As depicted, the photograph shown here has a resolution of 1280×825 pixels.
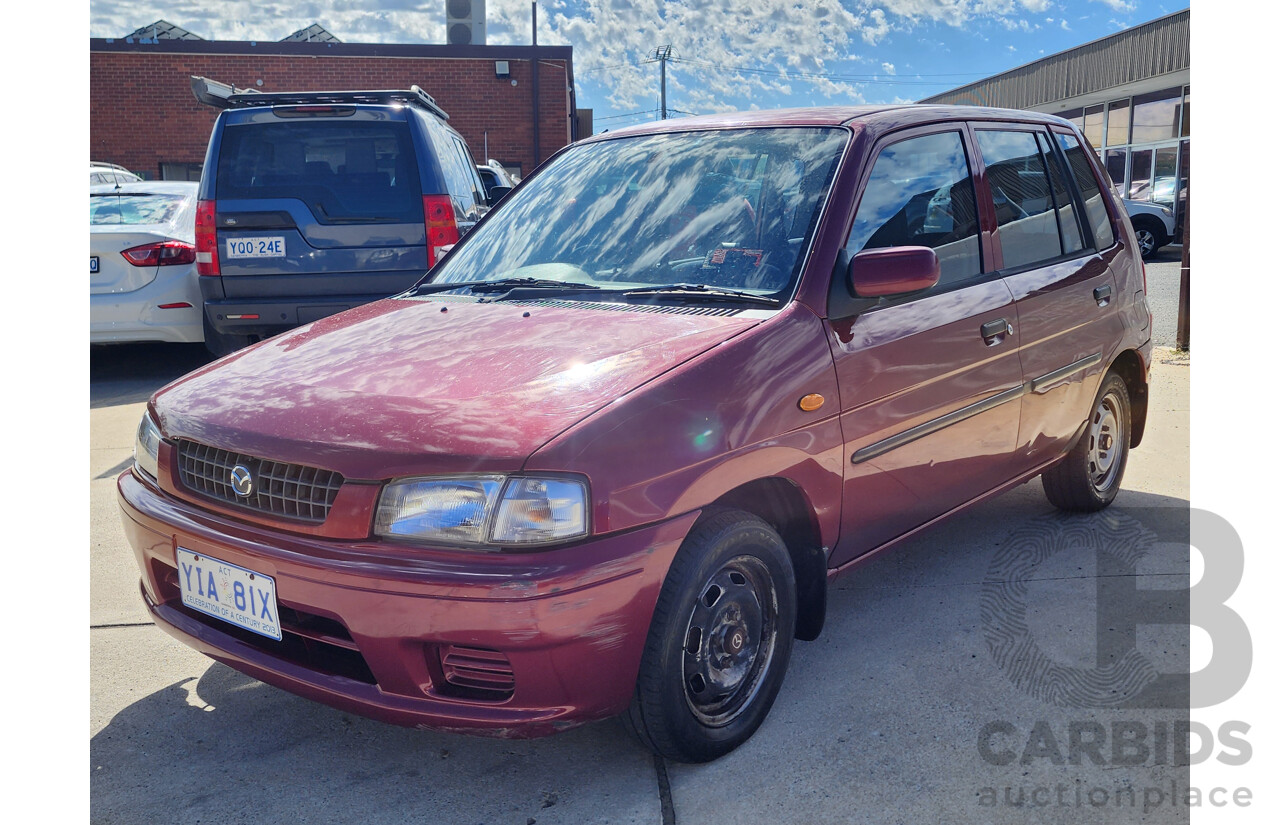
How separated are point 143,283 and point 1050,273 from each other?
6.63 meters

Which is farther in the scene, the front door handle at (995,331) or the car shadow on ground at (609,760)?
the front door handle at (995,331)

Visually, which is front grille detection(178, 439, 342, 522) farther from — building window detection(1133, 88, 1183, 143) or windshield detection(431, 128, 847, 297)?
building window detection(1133, 88, 1183, 143)

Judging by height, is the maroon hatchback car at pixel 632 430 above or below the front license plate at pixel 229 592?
above

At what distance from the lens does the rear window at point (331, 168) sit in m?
6.92

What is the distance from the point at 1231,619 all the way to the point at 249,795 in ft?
10.5

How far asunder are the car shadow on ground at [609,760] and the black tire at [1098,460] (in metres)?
1.09

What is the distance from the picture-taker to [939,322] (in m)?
3.31

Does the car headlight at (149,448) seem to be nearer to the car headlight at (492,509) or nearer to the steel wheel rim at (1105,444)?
the car headlight at (492,509)

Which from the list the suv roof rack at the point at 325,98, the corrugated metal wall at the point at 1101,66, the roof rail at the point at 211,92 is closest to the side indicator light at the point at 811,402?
the suv roof rack at the point at 325,98

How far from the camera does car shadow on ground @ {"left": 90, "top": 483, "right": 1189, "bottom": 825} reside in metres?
2.53

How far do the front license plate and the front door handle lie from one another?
2.39 m

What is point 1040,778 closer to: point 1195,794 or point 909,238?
point 1195,794

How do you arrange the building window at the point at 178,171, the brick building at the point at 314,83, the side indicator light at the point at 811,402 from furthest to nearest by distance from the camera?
the building window at the point at 178,171 < the brick building at the point at 314,83 < the side indicator light at the point at 811,402

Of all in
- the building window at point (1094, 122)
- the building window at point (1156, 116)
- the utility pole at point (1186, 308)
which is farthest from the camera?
the building window at point (1094, 122)
